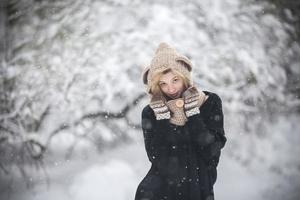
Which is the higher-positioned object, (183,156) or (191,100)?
(191,100)

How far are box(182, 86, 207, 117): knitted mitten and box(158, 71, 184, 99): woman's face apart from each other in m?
0.04

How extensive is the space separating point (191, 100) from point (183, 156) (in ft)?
0.62

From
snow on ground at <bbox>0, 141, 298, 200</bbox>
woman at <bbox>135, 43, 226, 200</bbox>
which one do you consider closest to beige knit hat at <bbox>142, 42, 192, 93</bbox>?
woman at <bbox>135, 43, 226, 200</bbox>

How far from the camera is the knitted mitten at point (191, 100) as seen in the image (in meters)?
1.37

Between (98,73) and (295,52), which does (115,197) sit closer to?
(98,73)

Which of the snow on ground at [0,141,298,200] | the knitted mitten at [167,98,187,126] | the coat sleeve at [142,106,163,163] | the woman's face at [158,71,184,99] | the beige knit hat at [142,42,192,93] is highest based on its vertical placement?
the beige knit hat at [142,42,192,93]

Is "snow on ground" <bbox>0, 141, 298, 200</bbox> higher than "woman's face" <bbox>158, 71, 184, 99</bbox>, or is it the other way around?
"woman's face" <bbox>158, 71, 184, 99</bbox>

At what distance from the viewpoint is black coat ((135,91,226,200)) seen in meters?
1.38

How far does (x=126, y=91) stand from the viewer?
2338 mm

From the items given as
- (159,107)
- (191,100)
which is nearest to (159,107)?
(159,107)

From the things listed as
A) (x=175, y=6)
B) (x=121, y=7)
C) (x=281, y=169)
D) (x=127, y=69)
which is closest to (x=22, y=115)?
(x=127, y=69)

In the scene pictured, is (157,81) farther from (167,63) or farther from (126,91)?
(126,91)

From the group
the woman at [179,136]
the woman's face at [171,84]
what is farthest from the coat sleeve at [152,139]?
the woman's face at [171,84]

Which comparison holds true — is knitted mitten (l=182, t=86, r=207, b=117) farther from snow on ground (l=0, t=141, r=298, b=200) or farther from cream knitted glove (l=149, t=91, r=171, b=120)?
snow on ground (l=0, t=141, r=298, b=200)
